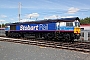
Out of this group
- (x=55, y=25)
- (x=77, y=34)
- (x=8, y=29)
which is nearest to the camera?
(x=77, y=34)

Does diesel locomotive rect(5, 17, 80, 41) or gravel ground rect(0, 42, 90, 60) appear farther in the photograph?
diesel locomotive rect(5, 17, 80, 41)

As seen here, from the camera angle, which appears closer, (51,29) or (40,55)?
(40,55)

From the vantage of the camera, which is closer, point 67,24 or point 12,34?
point 67,24

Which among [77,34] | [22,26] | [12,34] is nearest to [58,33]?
[77,34]

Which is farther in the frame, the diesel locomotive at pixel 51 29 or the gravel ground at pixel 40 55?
the diesel locomotive at pixel 51 29

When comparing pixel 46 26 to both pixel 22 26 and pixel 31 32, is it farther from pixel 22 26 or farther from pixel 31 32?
pixel 22 26

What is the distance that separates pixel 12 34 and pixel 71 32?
43.6 ft

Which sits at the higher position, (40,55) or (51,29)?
(51,29)

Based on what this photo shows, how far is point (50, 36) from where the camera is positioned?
27.2 metres

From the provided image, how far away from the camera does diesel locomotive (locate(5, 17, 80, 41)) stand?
25.2m

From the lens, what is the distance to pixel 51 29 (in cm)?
2742

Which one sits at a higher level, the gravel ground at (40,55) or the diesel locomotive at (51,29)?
the diesel locomotive at (51,29)

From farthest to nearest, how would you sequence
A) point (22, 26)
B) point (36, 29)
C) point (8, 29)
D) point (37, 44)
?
point (8, 29) < point (22, 26) < point (36, 29) < point (37, 44)

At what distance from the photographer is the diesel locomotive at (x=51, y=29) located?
25.2 metres
